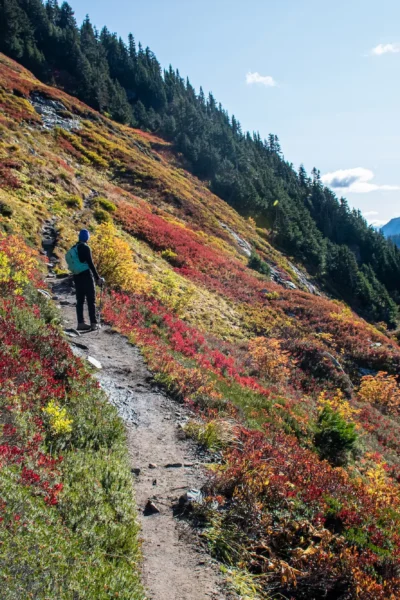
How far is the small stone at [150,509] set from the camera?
5.05 m

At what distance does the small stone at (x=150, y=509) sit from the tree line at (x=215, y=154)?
239 feet

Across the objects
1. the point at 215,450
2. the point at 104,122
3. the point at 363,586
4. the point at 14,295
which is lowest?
the point at 363,586

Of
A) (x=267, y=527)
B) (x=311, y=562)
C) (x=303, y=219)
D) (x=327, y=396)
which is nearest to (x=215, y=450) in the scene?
(x=267, y=527)

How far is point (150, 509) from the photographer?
5.12 m

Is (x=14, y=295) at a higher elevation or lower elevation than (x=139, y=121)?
lower

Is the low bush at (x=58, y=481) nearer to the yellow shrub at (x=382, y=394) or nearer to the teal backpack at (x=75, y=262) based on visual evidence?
the teal backpack at (x=75, y=262)

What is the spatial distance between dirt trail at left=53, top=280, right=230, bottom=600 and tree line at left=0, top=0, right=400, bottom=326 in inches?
2738

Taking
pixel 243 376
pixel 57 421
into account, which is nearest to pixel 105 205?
pixel 243 376

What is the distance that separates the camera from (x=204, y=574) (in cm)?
419

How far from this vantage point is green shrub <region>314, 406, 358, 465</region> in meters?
9.77

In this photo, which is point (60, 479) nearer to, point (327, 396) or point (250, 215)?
point (327, 396)

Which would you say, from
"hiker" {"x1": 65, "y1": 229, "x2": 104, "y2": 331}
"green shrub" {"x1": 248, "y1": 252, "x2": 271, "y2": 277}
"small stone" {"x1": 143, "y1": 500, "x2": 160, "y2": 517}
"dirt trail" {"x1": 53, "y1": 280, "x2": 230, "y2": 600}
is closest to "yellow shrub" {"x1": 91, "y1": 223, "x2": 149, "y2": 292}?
"dirt trail" {"x1": 53, "y1": 280, "x2": 230, "y2": 600}

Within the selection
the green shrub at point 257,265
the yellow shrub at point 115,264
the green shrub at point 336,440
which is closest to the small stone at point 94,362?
the green shrub at point 336,440

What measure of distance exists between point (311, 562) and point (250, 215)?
3195 inches
